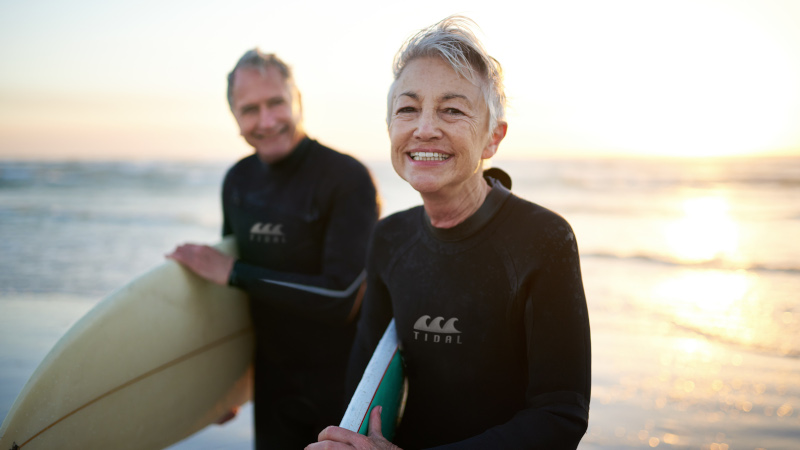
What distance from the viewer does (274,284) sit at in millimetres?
2398

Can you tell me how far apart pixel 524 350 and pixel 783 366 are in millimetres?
3757

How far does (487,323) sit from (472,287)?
108 millimetres

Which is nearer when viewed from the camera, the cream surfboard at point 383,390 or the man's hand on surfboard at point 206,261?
the cream surfboard at point 383,390

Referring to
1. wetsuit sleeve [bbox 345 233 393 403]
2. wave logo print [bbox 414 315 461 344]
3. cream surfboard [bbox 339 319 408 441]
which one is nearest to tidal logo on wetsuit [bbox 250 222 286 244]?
wetsuit sleeve [bbox 345 233 393 403]

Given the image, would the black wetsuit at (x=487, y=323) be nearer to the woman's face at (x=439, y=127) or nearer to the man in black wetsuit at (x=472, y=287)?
the man in black wetsuit at (x=472, y=287)

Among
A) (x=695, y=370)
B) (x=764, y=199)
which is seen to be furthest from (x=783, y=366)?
(x=764, y=199)

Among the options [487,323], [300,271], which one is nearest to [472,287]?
[487,323]

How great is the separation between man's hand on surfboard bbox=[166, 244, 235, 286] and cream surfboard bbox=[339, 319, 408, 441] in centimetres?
104

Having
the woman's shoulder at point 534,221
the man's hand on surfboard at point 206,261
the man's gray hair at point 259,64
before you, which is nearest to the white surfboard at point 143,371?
the man's hand on surfboard at point 206,261

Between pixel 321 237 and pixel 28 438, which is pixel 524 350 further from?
pixel 28 438

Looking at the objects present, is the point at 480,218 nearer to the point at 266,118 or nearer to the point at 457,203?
the point at 457,203

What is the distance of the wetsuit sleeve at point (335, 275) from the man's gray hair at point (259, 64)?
0.62 metres

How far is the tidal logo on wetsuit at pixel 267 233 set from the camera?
2.55 metres

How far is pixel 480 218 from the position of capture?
1.62 meters
